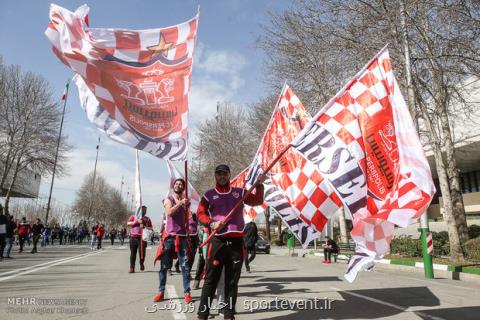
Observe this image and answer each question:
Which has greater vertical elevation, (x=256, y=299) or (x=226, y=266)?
(x=226, y=266)

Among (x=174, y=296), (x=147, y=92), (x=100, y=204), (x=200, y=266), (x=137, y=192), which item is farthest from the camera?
(x=100, y=204)

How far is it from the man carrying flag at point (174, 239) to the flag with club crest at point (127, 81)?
1291 mm

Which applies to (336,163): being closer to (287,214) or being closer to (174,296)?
(287,214)

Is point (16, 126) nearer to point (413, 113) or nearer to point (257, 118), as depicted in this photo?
point (257, 118)

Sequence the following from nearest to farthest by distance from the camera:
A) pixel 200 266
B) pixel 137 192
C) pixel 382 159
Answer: pixel 382 159, pixel 200 266, pixel 137 192

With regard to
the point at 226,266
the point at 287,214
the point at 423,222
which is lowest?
the point at 226,266

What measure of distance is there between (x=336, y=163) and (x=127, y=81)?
3151mm

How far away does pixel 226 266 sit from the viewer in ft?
15.8

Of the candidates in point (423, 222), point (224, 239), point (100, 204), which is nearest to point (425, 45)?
point (423, 222)

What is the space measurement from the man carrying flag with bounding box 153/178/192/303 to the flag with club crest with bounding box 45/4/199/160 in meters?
1.29

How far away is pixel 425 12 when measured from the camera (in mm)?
11227

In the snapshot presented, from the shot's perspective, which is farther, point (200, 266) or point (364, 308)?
point (200, 266)

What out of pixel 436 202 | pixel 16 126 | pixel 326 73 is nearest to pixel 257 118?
pixel 326 73

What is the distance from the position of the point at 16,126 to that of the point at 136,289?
89.0 ft
